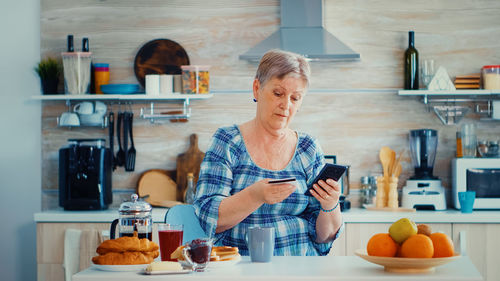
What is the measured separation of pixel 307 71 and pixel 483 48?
235 centimetres

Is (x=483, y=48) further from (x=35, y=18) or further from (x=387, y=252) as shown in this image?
(x=35, y=18)

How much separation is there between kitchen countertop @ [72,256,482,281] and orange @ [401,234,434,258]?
0.05 metres

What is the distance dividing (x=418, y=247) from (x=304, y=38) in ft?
7.95

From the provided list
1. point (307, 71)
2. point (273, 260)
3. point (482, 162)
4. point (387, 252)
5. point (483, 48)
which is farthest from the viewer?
point (483, 48)


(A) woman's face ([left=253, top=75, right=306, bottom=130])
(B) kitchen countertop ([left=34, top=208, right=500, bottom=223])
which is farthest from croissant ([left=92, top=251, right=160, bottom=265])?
(B) kitchen countertop ([left=34, top=208, right=500, bottom=223])

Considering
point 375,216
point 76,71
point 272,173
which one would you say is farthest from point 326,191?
point 76,71

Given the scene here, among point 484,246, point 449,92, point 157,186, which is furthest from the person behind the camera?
point 157,186

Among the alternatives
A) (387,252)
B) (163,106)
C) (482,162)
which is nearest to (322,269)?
(387,252)

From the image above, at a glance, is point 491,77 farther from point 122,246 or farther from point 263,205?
point 122,246

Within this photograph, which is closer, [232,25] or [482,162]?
[482,162]

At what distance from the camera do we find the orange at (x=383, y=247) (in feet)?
5.61

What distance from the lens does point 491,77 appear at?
394 centimetres

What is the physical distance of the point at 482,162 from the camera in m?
3.78

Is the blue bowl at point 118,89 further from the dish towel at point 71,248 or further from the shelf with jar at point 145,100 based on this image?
the dish towel at point 71,248
